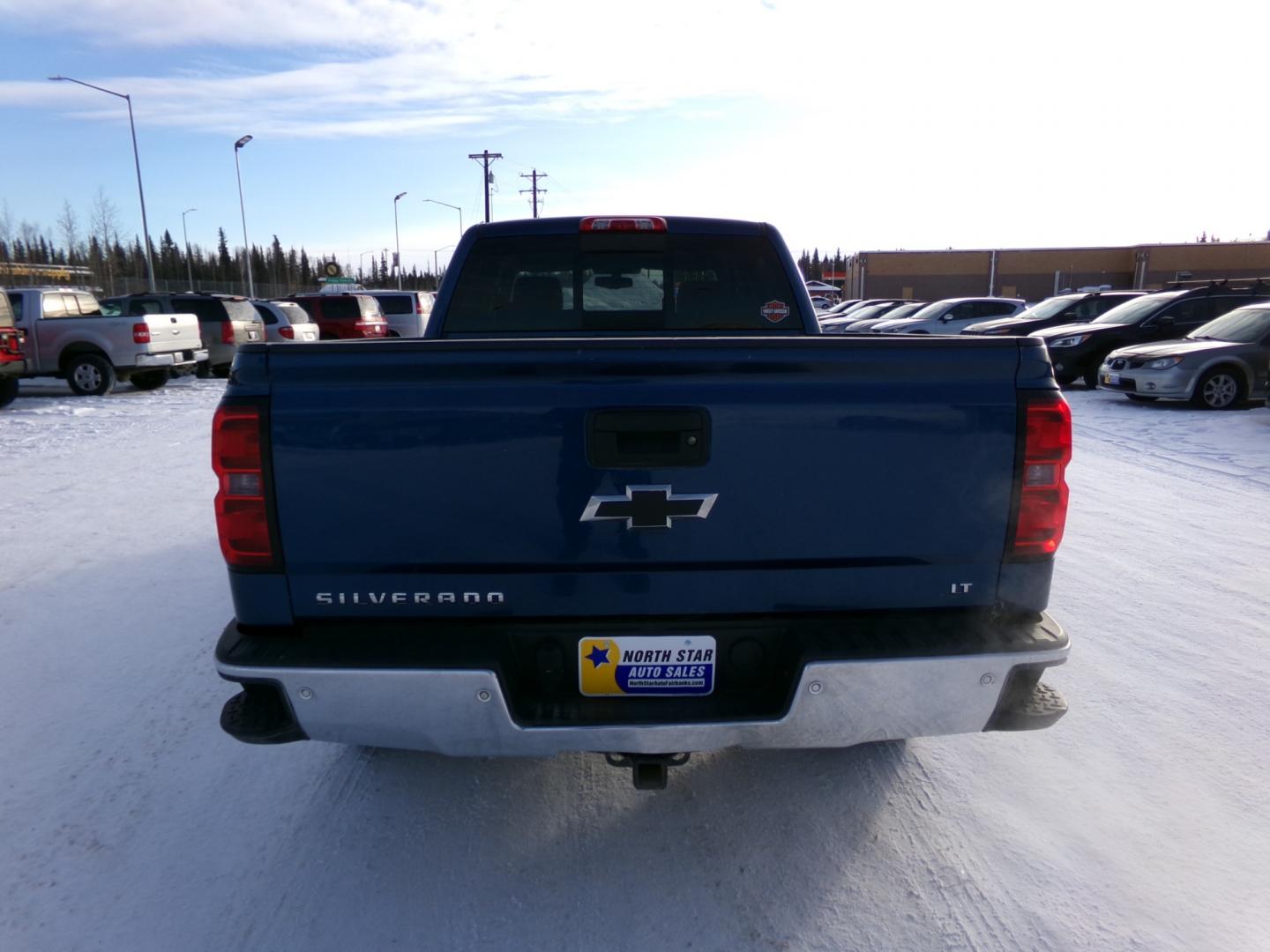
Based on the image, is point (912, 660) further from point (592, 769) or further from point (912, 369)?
point (592, 769)

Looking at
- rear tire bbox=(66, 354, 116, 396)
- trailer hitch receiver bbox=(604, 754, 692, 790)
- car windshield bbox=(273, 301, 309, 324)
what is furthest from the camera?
car windshield bbox=(273, 301, 309, 324)

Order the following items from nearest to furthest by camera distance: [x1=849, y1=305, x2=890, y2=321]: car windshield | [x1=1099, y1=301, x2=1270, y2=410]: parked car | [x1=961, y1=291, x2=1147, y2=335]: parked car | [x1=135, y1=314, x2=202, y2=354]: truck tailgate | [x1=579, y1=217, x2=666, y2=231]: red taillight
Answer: [x1=579, y1=217, x2=666, y2=231]: red taillight → [x1=1099, y1=301, x2=1270, y2=410]: parked car → [x1=135, y1=314, x2=202, y2=354]: truck tailgate → [x1=961, y1=291, x2=1147, y2=335]: parked car → [x1=849, y1=305, x2=890, y2=321]: car windshield

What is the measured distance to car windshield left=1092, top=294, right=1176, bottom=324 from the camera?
15.3 meters

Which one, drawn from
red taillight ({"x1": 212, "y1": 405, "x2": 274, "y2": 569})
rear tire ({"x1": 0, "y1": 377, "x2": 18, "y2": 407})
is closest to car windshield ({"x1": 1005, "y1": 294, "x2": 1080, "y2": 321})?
red taillight ({"x1": 212, "y1": 405, "x2": 274, "y2": 569})

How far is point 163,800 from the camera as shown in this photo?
2902 mm

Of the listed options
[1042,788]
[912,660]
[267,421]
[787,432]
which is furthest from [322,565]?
[1042,788]

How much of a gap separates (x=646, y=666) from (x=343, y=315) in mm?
→ 20551

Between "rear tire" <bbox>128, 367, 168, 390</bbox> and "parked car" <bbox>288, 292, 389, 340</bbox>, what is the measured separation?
466 centimetres

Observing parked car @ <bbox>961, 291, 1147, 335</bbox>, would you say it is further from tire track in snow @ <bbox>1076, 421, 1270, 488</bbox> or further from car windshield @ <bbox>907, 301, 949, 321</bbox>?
tire track in snow @ <bbox>1076, 421, 1270, 488</bbox>

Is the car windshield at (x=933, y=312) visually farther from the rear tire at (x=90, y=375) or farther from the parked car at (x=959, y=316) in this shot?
the rear tire at (x=90, y=375)

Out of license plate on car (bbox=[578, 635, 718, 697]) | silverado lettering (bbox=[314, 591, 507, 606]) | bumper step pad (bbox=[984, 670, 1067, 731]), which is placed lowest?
bumper step pad (bbox=[984, 670, 1067, 731])

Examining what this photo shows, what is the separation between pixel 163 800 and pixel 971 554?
2.83 metres

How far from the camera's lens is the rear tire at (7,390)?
514 inches

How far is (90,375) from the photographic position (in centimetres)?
1480
